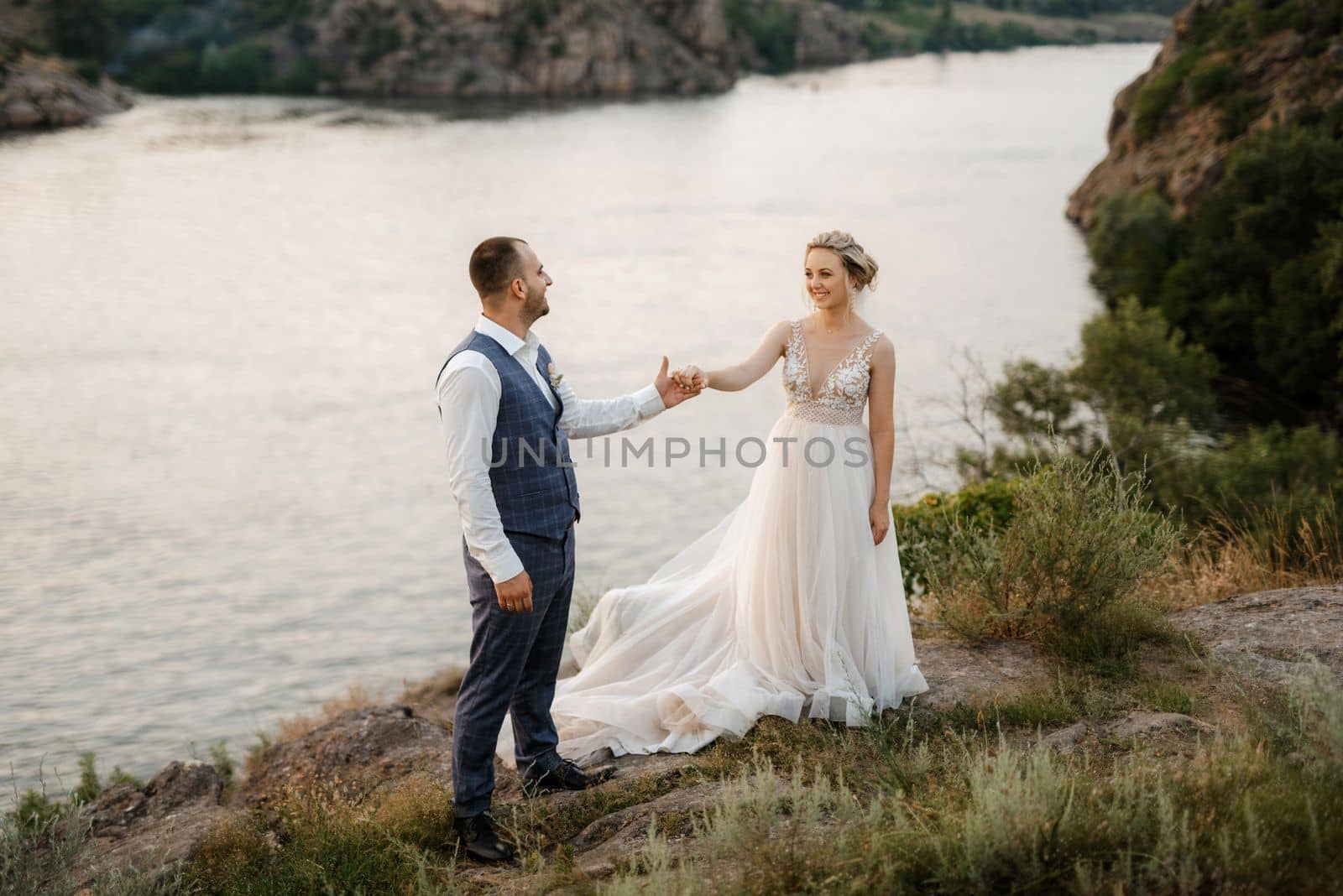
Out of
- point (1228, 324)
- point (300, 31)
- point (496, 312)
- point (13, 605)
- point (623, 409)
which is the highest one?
point (300, 31)

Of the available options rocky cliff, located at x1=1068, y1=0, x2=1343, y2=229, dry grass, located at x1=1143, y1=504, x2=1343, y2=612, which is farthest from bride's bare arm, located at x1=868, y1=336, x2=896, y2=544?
rocky cliff, located at x1=1068, y1=0, x2=1343, y2=229

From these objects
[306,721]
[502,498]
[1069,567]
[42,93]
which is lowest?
[306,721]

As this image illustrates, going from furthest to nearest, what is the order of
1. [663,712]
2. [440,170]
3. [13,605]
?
1. [440,170]
2. [13,605]
3. [663,712]

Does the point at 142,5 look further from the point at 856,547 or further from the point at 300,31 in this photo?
the point at 856,547

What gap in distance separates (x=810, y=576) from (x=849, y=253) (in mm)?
Answer: 1566

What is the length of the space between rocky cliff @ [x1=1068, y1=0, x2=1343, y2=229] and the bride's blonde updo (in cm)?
3058

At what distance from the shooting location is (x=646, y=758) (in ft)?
18.2

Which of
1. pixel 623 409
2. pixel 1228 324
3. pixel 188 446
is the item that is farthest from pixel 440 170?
pixel 623 409

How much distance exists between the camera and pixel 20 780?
1178cm

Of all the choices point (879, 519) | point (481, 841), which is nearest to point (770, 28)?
point (879, 519)

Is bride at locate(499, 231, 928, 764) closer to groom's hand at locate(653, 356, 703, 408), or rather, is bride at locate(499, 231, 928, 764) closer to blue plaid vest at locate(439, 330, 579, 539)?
groom's hand at locate(653, 356, 703, 408)

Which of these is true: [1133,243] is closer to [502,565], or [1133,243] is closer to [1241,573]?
[1241,573]

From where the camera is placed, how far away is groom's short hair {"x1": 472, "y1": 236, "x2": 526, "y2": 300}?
4.67m

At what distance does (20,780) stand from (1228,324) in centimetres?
2625
